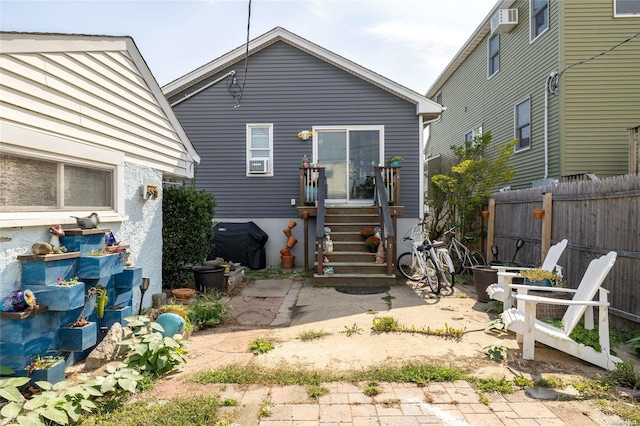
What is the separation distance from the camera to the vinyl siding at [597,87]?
27.8 ft

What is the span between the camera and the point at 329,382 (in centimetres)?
327

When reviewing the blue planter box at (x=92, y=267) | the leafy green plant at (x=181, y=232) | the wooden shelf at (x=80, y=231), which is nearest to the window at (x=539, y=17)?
the leafy green plant at (x=181, y=232)

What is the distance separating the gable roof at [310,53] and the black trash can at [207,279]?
5.63 metres

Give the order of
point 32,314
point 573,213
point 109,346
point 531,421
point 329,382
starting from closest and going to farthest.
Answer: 1. point 531,421
2. point 32,314
3. point 329,382
4. point 109,346
5. point 573,213

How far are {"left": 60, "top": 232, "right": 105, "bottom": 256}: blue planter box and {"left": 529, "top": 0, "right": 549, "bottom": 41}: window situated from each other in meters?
10.4

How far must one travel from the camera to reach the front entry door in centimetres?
997

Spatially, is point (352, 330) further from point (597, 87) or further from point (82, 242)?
point (597, 87)

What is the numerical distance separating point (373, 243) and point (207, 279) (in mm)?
3506

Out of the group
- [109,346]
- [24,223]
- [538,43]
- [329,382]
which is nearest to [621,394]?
[329,382]

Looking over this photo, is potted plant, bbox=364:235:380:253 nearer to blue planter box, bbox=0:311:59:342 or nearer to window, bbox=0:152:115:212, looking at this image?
window, bbox=0:152:115:212

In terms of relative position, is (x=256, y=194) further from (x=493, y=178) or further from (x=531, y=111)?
(x=531, y=111)

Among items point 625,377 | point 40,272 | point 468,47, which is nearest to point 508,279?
point 625,377

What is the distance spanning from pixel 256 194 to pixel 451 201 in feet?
16.1

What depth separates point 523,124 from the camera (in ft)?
34.6
